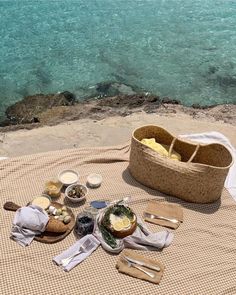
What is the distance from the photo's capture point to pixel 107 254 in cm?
446

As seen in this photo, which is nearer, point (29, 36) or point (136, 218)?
point (136, 218)

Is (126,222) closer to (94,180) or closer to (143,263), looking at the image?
(143,263)

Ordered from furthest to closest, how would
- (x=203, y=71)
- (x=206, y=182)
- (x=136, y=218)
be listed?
(x=203, y=71)
(x=206, y=182)
(x=136, y=218)

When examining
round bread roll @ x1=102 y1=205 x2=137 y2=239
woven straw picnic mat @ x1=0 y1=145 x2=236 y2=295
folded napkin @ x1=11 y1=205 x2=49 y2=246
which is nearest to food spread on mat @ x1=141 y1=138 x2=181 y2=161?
woven straw picnic mat @ x1=0 y1=145 x2=236 y2=295

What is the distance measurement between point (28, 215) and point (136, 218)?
1.14 m

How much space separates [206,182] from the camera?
513 centimetres

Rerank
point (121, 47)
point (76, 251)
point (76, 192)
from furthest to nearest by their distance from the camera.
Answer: point (121, 47), point (76, 192), point (76, 251)

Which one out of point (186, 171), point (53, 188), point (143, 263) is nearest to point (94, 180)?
point (53, 188)

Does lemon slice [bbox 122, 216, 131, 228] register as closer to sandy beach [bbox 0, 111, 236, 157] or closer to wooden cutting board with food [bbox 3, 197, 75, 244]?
wooden cutting board with food [bbox 3, 197, 75, 244]

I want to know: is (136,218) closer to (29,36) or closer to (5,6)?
(29,36)

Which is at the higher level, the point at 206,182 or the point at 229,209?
the point at 206,182

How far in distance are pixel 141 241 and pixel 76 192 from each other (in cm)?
Result: 99

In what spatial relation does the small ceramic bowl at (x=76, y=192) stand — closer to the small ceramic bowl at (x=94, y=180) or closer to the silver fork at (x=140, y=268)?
the small ceramic bowl at (x=94, y=180)

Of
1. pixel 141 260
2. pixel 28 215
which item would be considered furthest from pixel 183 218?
pixel 28 215
